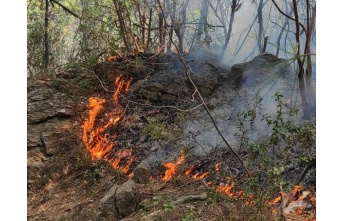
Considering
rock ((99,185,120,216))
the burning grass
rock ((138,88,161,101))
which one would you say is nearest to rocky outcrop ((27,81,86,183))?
the burning grass

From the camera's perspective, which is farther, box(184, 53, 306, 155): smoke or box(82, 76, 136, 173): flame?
box(82, 76, 136, 173): flame

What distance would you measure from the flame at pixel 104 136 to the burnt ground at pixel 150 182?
10cm

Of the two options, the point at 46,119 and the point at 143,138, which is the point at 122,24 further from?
the point at 143,138

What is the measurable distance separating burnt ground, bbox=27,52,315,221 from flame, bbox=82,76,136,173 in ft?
0.32

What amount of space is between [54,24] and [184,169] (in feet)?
17.4

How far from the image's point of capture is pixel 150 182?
3.82m

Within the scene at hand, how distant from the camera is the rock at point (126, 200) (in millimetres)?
3301

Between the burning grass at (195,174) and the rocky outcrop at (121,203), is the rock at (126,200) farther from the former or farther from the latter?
the burning grass at (195,174)

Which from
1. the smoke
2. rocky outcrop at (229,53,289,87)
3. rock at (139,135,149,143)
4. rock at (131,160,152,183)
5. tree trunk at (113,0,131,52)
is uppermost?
tree trunk at (113,0,131,52)

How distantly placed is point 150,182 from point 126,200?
527 millimetres

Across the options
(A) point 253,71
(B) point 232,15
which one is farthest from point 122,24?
(A) point 253,71

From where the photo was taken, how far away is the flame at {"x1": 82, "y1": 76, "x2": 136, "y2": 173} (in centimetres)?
451

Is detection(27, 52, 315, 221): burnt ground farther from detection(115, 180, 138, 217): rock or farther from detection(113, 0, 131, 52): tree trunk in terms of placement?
detection(113, 0, 131, 52): tree trunk
